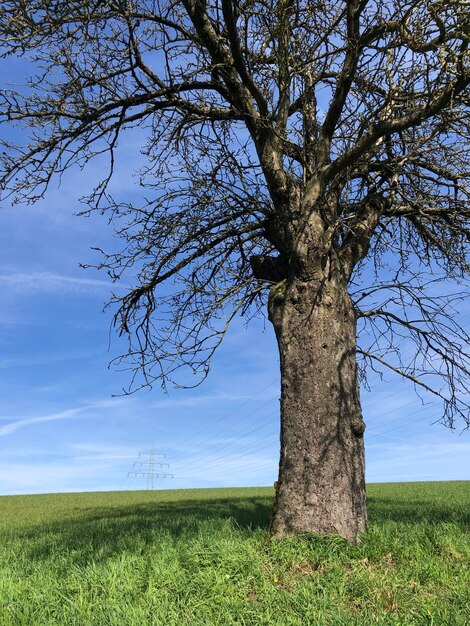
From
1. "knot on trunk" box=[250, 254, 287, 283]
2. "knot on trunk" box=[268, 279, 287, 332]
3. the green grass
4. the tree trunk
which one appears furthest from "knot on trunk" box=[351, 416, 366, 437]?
"knot on trunk" box=[250, 254, 287, 283]

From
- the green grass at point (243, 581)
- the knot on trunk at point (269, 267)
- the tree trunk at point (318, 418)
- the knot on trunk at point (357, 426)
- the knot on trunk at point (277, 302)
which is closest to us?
the green grass at point (243, 581)

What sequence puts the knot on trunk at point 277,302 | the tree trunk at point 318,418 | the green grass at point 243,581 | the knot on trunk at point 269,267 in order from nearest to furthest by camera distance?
the green grass at point 243,581 → the tree trunk at point 318,418 → the knot on trunk at point 277,302 → the knot on trunk at point 269,267

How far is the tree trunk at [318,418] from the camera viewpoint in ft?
19.5

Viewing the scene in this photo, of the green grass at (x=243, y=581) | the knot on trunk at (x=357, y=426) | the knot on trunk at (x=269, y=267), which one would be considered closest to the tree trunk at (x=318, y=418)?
the knot on trunk at (x=357, y=426)

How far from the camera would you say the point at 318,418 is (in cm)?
614

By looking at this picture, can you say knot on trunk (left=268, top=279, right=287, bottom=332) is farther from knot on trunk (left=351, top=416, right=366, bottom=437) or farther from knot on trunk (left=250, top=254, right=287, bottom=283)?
knot on trunk (left=351, top=416, right=366, bottom=437)


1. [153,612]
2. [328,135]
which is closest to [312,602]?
[153,612]

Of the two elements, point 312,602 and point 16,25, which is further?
point 16,25

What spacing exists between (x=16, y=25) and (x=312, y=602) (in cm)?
716

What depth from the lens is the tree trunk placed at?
5938 millimetres

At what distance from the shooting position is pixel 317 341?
6.44 meters

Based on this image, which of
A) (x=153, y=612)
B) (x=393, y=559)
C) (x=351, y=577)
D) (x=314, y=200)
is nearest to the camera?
(x=153, y=612)

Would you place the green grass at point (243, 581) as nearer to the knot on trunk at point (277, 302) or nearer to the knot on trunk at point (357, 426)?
the knot on trunk at point (357, 426)

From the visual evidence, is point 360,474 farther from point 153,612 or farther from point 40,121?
point 40,121
